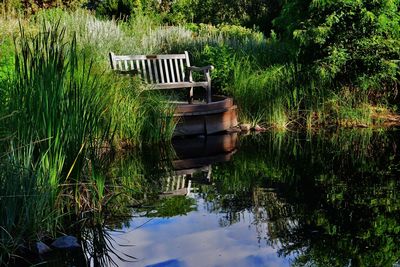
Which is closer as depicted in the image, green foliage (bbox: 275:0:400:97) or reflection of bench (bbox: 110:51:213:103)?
reflection of bench (bbox: 110:51:213:103)

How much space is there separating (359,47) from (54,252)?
7.81m

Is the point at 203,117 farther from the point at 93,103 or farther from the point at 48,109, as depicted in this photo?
the point at 48,109

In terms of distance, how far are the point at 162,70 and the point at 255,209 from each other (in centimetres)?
483

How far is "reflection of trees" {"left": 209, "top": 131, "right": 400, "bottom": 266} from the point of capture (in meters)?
4.42

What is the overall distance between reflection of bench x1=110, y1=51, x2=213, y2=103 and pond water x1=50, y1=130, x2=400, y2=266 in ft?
4.75

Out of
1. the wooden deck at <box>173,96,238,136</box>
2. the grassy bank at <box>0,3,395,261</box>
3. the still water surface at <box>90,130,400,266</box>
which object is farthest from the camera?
the wooden deck at <box>173,96,238,136</box>

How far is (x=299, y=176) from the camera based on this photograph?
262 inches

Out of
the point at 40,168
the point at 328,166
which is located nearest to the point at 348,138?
the point at 328,166

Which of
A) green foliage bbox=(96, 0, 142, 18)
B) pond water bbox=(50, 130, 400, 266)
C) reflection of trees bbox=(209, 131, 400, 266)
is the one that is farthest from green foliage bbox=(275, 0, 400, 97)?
green foliage bbox=(96, 0, 142, 18)

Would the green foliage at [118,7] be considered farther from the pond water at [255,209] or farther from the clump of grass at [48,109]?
the clump of grass at [48,109]

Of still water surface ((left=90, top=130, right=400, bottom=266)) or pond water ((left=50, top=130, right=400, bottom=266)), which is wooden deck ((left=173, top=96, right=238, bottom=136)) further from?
pond water ((left=50, top=130, right=400, bottom=266))

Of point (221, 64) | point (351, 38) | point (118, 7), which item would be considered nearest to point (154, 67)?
point (221, 64)

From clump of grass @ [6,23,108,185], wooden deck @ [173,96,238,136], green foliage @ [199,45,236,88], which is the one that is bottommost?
wooden deck @ [173,96,238,136]

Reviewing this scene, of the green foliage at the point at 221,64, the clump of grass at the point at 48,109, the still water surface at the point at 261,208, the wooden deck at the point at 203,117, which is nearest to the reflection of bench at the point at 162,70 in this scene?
the wooden deck at the point at 203,117
